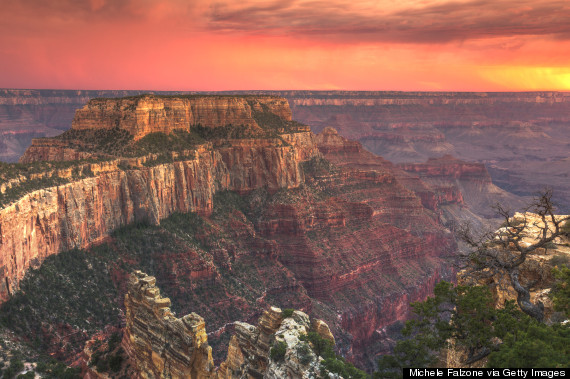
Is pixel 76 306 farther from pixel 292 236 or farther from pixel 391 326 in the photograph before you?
pixel 391 326

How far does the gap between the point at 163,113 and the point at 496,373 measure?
94.3 metres

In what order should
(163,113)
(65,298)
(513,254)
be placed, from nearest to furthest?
(513,254)
(65,298)
(163,113)

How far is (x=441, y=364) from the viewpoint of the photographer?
115ft

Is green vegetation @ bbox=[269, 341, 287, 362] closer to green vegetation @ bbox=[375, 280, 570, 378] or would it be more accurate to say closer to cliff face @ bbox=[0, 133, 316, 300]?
green vegetation @ bbox=[375, 280, 570, 378]

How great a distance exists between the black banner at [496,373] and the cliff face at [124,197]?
5271cm

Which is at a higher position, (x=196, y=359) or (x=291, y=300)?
(x=196, y=359)

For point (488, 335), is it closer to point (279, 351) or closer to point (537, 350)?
point (537, 350)

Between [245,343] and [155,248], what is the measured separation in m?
46.6

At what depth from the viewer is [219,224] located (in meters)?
104

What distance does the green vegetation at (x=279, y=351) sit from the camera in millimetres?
35375

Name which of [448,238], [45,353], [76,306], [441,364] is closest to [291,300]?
[76,306]

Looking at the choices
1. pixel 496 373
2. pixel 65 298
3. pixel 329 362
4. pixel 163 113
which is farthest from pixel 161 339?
pixel 163 113

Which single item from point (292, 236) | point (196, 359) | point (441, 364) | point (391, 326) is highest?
point (441, 364)

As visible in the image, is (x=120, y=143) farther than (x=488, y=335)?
Yes
